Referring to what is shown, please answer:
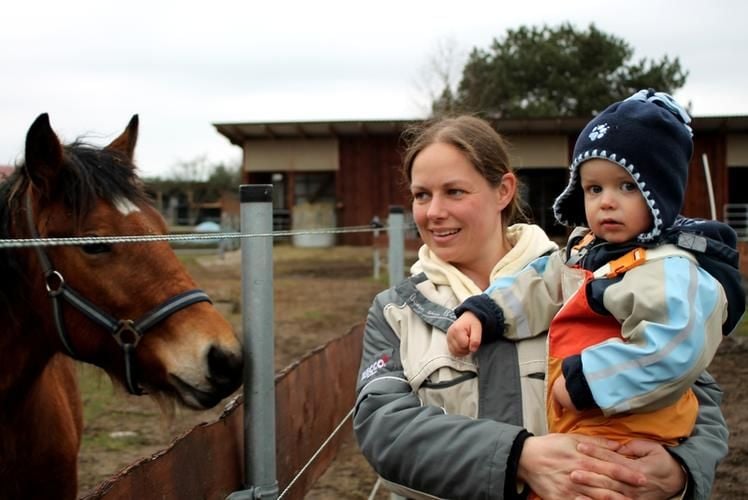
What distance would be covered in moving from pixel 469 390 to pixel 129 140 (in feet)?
6.06

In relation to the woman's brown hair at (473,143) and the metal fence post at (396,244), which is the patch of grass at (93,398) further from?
the woman's brown hair at (473,143)

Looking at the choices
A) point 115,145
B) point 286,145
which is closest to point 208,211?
point 286,145

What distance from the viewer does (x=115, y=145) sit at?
2.60 m

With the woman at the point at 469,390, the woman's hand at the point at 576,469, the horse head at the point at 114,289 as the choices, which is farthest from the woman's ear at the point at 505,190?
the horse head at the point at 114,289

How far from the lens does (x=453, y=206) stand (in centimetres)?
162

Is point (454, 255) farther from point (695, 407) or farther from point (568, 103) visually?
point (568, 103)

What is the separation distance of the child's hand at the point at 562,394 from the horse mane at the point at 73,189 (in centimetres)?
147

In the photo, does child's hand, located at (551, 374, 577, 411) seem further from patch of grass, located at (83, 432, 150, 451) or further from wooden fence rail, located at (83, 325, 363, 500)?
patch of grass, located at (83, 432, 150, 451)

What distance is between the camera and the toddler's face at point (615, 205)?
55.3 inches

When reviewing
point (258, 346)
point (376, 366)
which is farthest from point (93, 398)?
point (376, 366)

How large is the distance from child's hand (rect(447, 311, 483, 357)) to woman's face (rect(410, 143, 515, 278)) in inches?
11.0

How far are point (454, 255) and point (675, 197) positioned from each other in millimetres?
512

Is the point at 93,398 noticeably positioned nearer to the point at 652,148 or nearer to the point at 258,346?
the point at 258,346

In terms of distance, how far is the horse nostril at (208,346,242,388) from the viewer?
Answer: 5.99 ft
